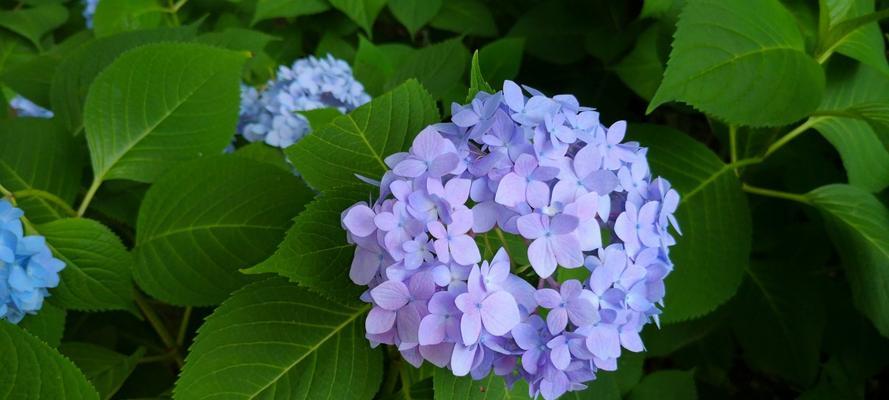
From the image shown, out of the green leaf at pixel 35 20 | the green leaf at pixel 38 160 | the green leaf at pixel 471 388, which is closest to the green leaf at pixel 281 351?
the green leaf at pixel 471 388

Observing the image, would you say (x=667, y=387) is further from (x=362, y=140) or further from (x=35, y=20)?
(x=35, y=20)

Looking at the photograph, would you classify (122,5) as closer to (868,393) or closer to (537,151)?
(537,151)

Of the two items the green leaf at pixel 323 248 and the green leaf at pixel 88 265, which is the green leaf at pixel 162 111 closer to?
the green leaf at pixel 88 265

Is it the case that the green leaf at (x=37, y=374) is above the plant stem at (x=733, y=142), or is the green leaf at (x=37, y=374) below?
above

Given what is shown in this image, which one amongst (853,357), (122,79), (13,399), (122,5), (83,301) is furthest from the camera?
(122,5)

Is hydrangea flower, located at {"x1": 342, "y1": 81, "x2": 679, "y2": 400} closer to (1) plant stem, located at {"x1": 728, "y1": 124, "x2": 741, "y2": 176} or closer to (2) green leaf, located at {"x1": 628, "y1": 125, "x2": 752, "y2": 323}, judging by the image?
(2) green leaf, located at {"x1": 628, "y1": 125, "x2": 752, "y2": 323}

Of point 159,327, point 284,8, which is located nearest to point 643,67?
point 284,8

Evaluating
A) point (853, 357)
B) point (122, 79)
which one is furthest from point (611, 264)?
point (853, 357)
